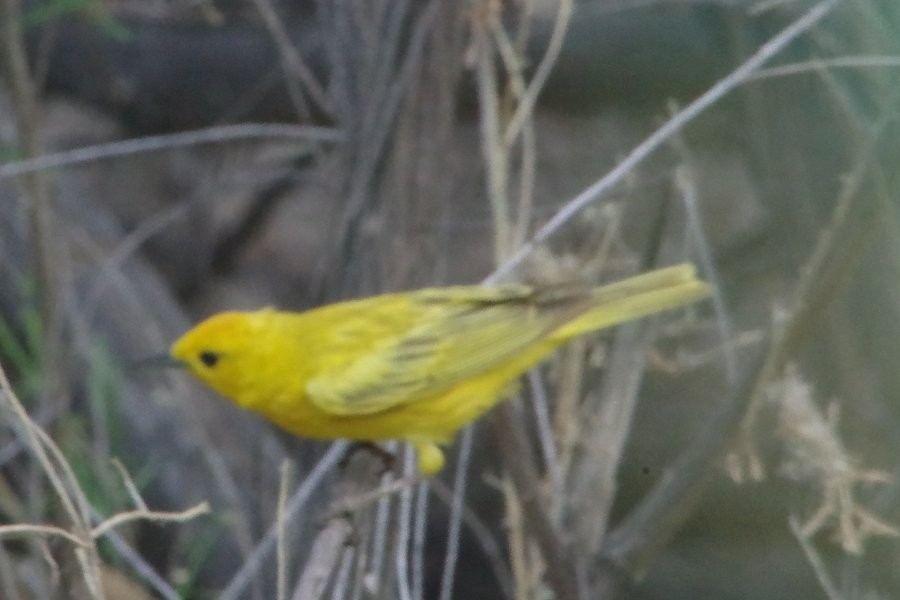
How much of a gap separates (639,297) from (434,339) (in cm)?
50

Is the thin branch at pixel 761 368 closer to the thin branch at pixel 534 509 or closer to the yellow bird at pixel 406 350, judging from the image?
the thin branch at pixel 534 509

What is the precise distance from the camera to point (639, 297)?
10.2ft

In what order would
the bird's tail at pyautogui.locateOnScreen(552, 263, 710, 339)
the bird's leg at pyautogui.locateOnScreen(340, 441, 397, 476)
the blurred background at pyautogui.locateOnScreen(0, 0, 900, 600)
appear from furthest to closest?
the bird's leg at pyautogui.locateOnScreen(340, 441, 397, 476), the bird's tail at pyautogui.locateOnScreen(552, 263, 710, 339), the blurred background at pyautogui.locateOnScreen(0, 0, 900, 600)

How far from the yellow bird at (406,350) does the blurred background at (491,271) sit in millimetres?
115

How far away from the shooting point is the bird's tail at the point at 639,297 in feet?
10.0

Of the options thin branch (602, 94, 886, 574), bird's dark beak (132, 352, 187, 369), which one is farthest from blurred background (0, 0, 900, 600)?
bird's dark beak (132, 352, 187, 369)

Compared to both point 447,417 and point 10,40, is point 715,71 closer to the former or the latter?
point 447,417

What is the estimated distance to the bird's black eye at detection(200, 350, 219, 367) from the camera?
312 cm

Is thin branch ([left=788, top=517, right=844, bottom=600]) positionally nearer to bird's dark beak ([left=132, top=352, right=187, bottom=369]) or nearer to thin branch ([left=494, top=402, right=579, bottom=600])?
thin branch ([left=494, top=402, right=579, bottom=600])

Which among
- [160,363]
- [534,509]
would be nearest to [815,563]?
[534,509]

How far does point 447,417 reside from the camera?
10.5 feet

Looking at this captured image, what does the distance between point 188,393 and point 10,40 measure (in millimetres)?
1392

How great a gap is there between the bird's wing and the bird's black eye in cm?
22

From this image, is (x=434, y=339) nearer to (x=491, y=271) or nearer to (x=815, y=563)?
(x=815, y=563)
